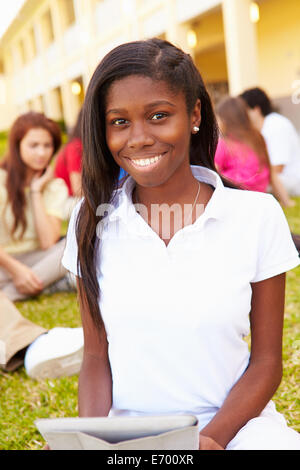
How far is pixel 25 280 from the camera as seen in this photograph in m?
3.55

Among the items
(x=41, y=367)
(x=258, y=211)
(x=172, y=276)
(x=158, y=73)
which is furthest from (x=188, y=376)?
(x=41, y=367)

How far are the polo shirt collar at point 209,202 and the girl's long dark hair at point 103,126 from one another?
0.12 ft

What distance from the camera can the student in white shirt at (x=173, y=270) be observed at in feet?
3.77

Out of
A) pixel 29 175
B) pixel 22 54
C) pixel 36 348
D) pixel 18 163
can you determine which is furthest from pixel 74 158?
pixel 22 54

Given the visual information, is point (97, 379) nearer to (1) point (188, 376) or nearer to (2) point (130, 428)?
(1) point (188, 376)

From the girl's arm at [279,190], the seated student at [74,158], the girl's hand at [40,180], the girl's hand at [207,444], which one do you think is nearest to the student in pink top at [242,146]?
the girl's arm at [279,190]

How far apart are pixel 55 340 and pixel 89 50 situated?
14.1 metres

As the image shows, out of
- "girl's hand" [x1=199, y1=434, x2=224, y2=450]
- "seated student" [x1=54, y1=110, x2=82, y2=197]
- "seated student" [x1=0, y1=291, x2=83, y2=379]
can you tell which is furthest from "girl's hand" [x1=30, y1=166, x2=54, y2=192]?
"girl's hand" [x1=199, y1=434, x2=224, y2=450]

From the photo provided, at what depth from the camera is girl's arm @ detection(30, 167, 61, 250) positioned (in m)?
3.79

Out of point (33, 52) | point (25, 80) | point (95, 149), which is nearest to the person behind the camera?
point (95, 149)

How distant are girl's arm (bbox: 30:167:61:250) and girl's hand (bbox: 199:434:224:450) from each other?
2894 millimetres

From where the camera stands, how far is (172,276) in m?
1.17

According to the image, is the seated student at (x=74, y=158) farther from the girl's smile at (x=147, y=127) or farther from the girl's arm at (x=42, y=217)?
the girl's smile at (x=147, y=127)

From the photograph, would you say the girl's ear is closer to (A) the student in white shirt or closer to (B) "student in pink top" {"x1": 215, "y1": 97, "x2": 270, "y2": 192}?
(A) the student in white shirt
